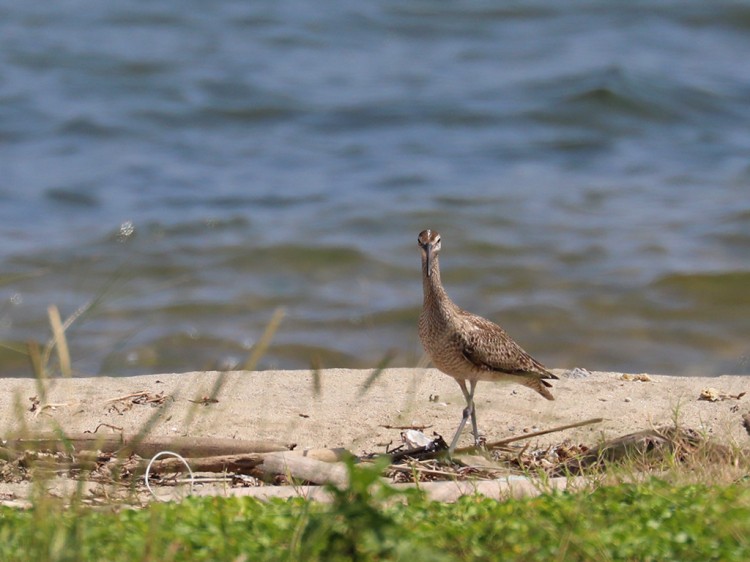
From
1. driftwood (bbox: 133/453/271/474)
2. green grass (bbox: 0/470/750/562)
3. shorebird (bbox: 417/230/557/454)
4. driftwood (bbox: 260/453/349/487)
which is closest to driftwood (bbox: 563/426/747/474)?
green grass (bbox: 0/470/750/562)

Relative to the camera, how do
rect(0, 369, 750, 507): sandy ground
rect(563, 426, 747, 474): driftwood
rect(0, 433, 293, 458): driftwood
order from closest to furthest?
1. rect(563, 426, 747, 474): driftwood
2. rect(0, 433, 293, 458): driftwood
3. rect(0, 369, 750, 507): sandy ground

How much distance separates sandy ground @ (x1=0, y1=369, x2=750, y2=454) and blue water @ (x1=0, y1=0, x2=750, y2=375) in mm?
787

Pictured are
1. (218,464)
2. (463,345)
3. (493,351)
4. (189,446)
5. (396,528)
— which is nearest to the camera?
(396,528)

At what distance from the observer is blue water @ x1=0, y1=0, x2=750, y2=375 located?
35.8 feet

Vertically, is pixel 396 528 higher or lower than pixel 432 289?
higher

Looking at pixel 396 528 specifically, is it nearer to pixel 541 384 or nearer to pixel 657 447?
pixel 657 447

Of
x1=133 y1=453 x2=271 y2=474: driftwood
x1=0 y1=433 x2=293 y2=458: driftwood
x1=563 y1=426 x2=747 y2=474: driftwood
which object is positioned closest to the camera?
x1=563 y1=426 x2=747 y2=474: driftwood

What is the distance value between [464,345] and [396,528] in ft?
10.7

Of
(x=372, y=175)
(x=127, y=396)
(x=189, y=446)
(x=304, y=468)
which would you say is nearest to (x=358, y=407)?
(x=127, y=396)

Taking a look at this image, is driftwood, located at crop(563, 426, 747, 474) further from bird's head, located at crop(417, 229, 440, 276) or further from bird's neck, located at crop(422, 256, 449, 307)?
bird's head, located at crop(417, 229, 440, 276)

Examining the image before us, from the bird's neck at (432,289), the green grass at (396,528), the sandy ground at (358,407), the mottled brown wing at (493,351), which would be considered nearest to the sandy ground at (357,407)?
the sandy ground at (358,407)

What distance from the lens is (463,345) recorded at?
6.87m

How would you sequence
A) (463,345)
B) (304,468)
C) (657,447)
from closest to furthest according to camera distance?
(304,468), (657,447), (463,345)

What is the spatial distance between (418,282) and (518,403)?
4675 mm
